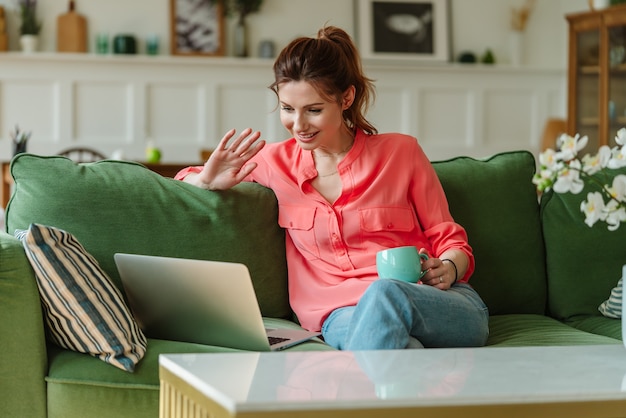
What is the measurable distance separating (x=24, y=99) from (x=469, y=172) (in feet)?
13.4

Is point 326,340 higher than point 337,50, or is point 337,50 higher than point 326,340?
point 337,50

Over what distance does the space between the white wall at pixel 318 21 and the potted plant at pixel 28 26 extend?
0.07 metres

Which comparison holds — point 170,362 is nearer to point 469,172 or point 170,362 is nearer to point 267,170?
point 267,170

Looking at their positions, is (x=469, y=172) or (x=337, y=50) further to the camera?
(x=469, y=172)

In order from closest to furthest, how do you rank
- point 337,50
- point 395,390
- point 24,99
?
point 395,390, point 337,50, point 24,99

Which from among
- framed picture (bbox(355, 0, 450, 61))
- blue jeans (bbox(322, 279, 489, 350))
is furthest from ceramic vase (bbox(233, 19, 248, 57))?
blue jeans (bbox(322, 279, 489, 350))

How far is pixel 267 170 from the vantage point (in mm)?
2492

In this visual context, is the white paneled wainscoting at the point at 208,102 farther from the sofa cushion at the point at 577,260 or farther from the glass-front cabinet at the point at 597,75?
the sofa cushion at the point at 577,260

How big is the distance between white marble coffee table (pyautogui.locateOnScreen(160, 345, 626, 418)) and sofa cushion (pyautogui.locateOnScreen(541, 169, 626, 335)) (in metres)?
0.95

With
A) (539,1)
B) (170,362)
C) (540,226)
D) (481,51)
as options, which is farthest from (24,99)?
(170,362)

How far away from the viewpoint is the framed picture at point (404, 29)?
646cm

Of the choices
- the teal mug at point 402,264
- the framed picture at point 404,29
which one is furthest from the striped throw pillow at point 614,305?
the framed picture at point 404,29

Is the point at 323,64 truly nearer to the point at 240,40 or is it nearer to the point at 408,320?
the point at 408,320

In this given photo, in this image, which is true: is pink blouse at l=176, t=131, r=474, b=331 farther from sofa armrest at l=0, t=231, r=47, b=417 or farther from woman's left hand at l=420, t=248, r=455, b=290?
sofa armrest at l=0, t=231, r=47, b=417
